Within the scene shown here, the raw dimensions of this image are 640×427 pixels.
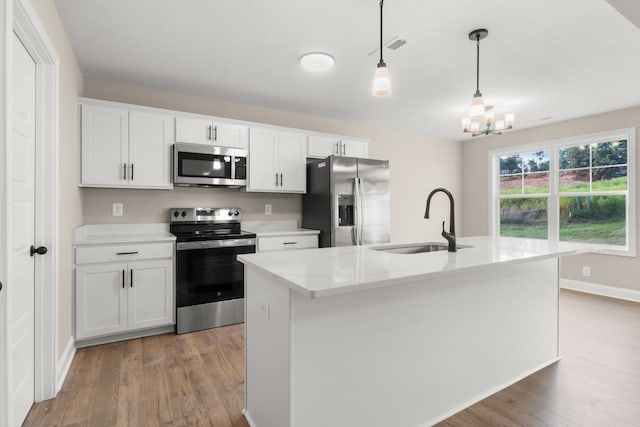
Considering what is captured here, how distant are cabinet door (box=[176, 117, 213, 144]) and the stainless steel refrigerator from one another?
1242 mm

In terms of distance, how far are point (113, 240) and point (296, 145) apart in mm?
2167

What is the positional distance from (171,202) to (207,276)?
98cm

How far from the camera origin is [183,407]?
1987 millimetres

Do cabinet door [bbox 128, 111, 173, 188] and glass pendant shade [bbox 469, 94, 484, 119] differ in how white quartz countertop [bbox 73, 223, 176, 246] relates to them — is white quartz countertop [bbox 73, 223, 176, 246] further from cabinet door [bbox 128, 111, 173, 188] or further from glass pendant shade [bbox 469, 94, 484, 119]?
glass pendant shade [bbox 469, 94, 484, 119]

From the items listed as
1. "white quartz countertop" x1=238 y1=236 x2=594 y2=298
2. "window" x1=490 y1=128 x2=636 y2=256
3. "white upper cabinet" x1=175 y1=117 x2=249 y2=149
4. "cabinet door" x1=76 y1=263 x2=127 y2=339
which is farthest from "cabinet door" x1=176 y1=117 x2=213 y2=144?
"window" x1=490 y1=128 x2=636 y2=256

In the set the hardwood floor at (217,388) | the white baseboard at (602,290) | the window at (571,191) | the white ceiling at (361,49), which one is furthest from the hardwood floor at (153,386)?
the window at (571,191)

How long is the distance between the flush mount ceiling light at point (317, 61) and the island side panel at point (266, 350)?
1891 mm

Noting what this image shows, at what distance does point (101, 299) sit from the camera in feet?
9.27

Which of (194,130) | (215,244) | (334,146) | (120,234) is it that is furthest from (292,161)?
(120,234)

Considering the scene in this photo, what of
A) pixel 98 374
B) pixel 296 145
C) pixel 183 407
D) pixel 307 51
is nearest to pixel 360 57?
pixel 307 51

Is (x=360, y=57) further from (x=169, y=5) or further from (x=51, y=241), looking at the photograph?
(x=51, y=241)

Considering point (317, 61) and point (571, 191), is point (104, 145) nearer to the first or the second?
point (317, 61)

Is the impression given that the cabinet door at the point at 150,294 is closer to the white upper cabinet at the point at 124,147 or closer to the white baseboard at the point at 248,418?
the white upper cabinet at the point at 124,147

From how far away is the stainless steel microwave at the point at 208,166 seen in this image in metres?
3.34
